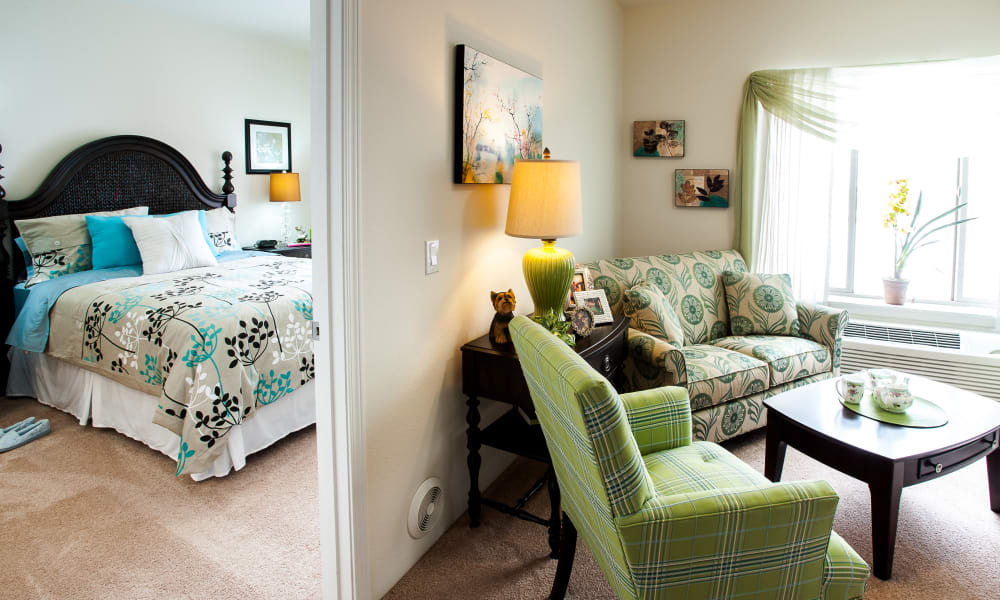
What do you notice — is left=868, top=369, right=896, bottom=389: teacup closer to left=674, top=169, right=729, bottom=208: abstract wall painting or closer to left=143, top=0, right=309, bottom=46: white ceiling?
left=674, top=169, right=729, bottom=208: abstract wall painting

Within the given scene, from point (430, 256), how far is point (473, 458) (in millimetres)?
819

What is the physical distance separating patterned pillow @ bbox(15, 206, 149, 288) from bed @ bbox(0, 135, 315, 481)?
0.03 metres

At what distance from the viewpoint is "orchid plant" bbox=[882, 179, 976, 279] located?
377 cm

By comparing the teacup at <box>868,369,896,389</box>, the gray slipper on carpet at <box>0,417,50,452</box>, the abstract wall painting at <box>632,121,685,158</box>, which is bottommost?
the gray slipper on carpet at <box>0,417,50,452</box>

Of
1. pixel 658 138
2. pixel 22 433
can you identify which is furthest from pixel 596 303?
pixel 22 433

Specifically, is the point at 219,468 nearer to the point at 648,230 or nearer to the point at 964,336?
the point at 648,230

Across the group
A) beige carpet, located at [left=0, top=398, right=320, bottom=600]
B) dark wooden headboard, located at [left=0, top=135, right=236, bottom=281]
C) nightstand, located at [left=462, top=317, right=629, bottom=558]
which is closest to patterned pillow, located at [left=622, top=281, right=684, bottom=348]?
nightstand, located at [left=462, top=317, right=629, bottom=558]

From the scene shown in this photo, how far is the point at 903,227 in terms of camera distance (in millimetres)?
3822

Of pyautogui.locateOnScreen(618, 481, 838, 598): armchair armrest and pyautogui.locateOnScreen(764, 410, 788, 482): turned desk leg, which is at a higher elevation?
pyautogui.locateOnScreen(618, 481, 838, 598): armchair armrest

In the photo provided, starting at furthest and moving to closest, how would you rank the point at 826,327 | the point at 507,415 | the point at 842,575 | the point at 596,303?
the point at 826,327, the point at 596,303, the point at 507,415, the point at 842,575

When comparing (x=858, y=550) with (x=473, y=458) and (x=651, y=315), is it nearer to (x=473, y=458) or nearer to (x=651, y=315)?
(x=651, y=315)

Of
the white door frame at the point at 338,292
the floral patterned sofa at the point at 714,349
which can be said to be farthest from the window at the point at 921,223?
the white door frame at the point at 338,292

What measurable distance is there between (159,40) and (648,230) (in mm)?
3930

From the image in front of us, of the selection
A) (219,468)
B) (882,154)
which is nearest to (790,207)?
(882,154)
